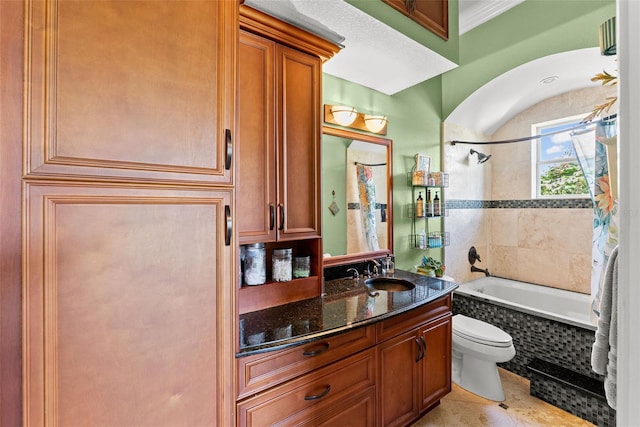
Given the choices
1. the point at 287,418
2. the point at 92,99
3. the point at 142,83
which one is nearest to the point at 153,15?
the point at 142,83

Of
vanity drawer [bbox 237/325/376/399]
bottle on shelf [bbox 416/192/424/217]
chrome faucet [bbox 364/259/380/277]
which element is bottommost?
vanity drawer [bbox 237/325/376/399]

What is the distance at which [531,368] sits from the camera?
87.8 inches

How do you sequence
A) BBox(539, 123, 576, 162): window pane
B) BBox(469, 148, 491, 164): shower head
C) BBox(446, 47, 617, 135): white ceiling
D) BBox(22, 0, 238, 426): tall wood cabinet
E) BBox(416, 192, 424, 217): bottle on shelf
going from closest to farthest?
BBox(22, 0, 238, 426): tall wood cabinet < BBox(446, 47, 617, 135): white ceiling < BBox(416, 192, 424, 217): bottle on shelf < BBox(539, 123, 576, 162): window pane < BBox(469, 148, 491, 164): shower head

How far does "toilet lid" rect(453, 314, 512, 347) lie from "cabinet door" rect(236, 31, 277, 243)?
180cm

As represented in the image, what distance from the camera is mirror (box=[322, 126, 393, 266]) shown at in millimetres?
2143

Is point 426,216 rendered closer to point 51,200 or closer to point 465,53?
point 465,53

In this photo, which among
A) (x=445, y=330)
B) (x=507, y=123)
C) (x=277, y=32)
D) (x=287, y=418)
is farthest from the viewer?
(x=507, y=123)

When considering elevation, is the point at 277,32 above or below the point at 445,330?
above

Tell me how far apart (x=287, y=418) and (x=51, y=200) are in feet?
3.88

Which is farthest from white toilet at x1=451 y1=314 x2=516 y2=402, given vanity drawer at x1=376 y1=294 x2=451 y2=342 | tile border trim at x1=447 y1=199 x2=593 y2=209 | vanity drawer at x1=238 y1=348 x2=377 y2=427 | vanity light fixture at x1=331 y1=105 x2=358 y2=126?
vanity light fixture at x1=331 y1=105 x2=358 y2=126

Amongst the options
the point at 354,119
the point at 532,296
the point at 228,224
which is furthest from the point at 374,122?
the point at 532,296

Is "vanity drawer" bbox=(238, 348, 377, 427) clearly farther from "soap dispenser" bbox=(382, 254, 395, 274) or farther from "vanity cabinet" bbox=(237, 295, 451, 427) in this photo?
"soap dispenser" bbox=(382, 254, 395, 274)

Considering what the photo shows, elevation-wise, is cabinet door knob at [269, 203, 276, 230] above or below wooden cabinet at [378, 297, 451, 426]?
above

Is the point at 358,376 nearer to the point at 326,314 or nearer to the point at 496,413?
the point at 326,314
